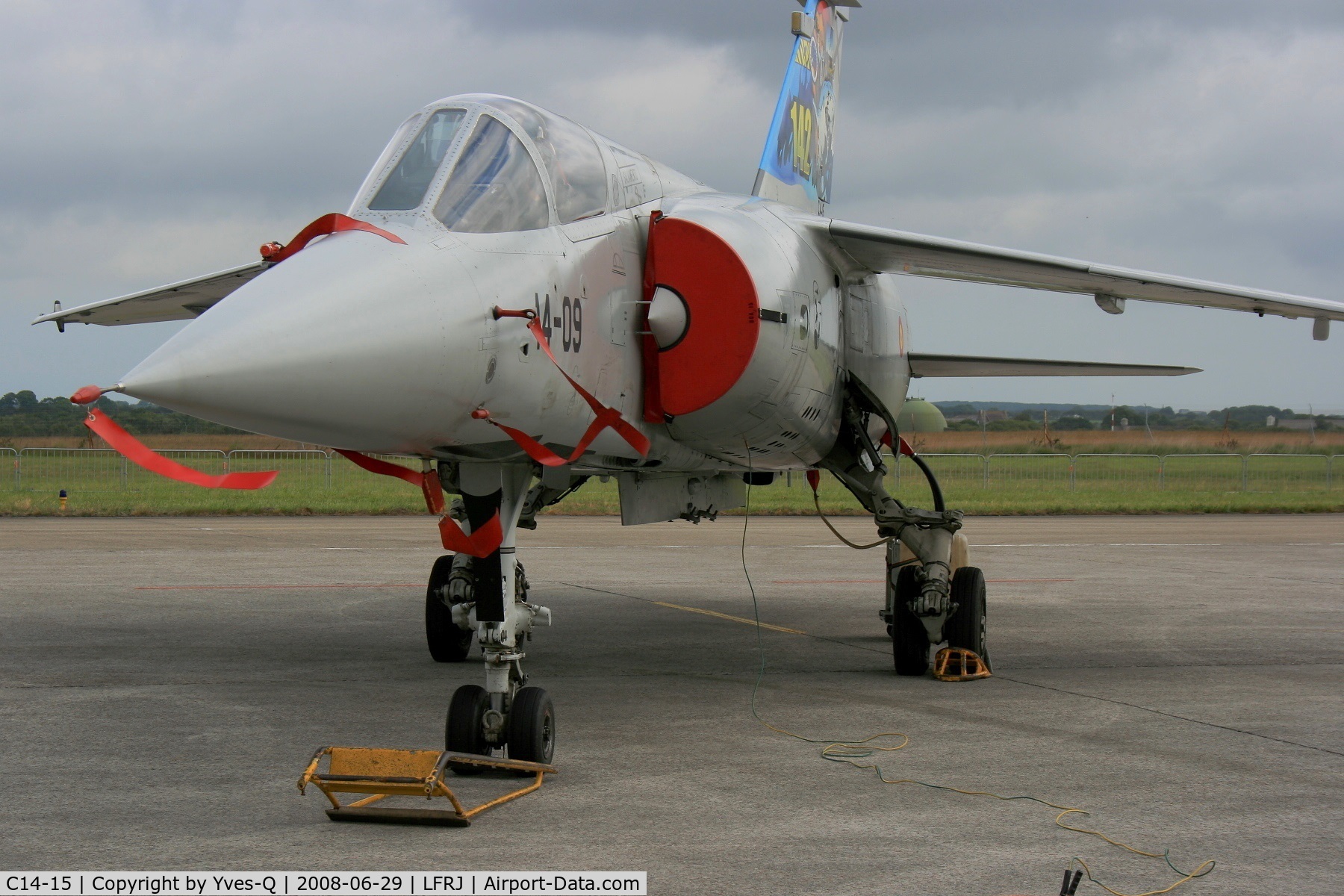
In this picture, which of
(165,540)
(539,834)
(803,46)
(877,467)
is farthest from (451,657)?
(165,540)

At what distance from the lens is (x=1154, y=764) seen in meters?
6.31

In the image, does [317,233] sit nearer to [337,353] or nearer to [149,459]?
[337,353]

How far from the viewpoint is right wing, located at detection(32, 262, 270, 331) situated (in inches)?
352

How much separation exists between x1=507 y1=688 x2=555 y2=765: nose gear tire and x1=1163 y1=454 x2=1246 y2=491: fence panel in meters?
33.8

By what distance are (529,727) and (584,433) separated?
160 cm

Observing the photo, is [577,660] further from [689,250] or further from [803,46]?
[803,46]

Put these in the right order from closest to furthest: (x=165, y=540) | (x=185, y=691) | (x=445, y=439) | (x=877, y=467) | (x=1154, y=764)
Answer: (x=445, y=439), (x=1154, y=764), (x=185, y=691), (x=877, y=467), (x=165, y=540)

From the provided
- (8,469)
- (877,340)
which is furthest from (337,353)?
(8,469)

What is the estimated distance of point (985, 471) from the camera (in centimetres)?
3681

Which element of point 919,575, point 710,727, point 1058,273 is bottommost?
point 710,727

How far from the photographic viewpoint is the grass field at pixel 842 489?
90.7 ft

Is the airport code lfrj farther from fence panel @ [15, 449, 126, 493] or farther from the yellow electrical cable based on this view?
fence panel @ [15, 449, 126, 493]

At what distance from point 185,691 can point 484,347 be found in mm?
4020

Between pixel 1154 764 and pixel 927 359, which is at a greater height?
pixel 927 359
